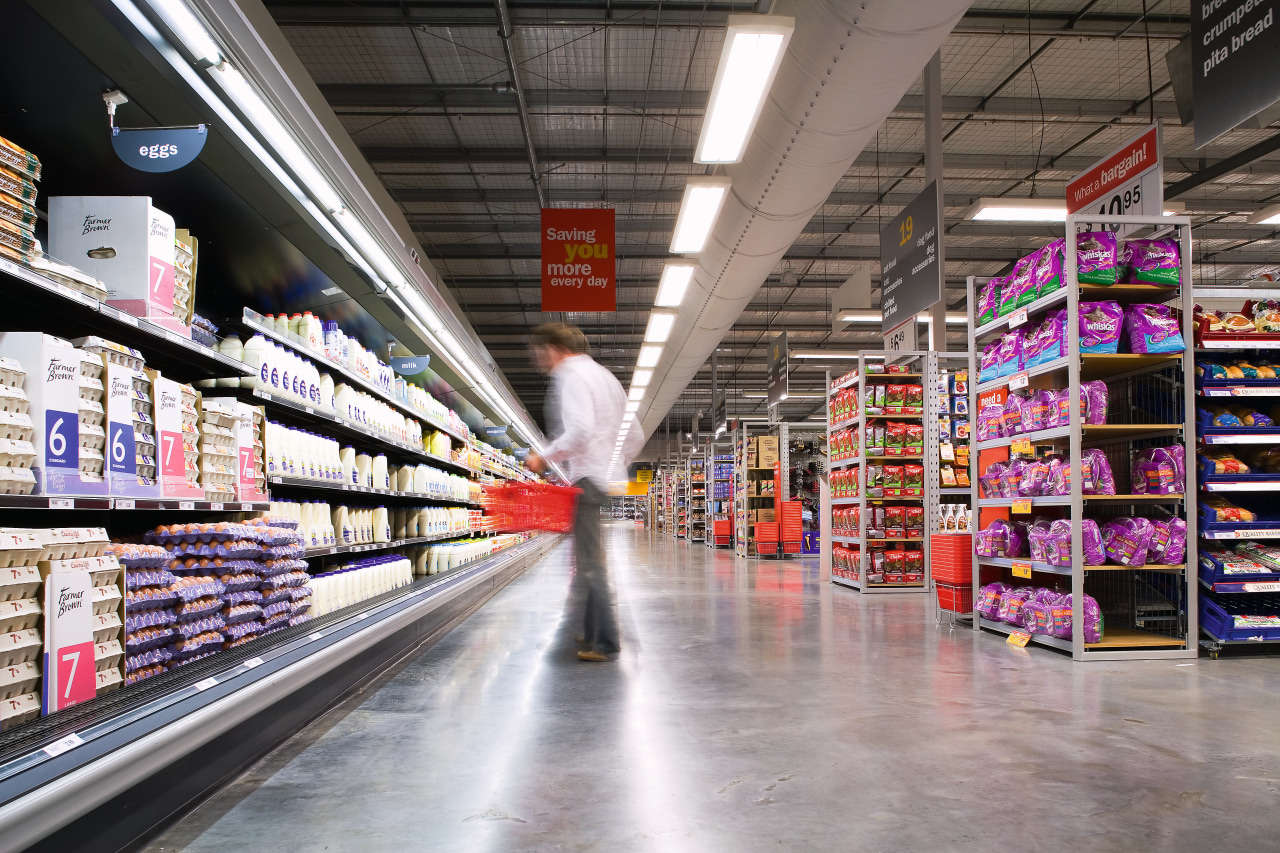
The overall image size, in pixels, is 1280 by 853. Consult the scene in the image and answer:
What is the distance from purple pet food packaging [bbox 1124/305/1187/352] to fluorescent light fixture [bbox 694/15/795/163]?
254 centimetres

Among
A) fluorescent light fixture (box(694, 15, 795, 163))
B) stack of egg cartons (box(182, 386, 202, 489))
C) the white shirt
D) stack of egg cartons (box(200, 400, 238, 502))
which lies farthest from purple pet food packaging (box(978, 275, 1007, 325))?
stack of egg cartons (box(182, 386, 202, 489))

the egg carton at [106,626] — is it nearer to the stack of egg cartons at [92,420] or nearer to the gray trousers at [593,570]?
the stack of egg cartons at [92,420]

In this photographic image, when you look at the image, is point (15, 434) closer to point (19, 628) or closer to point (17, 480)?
point (17, 480)

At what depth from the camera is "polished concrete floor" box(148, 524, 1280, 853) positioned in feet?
6.26

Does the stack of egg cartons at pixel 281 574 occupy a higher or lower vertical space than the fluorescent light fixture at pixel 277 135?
lower

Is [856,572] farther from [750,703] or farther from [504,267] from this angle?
[504,267]

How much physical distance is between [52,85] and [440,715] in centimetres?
248

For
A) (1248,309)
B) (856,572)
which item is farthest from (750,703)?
(856,572)

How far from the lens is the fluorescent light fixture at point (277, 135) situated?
2.37 meters

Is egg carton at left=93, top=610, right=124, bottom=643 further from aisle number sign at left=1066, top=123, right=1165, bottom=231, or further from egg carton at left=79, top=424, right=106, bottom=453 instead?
aisle number sign at left=1066, top=123, right=1165, bottom=231

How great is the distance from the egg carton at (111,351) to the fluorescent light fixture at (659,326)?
9.22 meters

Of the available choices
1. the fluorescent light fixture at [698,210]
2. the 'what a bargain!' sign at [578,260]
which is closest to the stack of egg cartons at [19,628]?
the fluorescent light fixture at [698,210]

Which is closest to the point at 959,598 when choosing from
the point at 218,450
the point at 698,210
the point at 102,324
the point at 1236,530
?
the point at 1236,530

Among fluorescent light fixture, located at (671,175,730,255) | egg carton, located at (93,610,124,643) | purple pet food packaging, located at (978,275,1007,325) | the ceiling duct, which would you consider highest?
the ceiling duct
